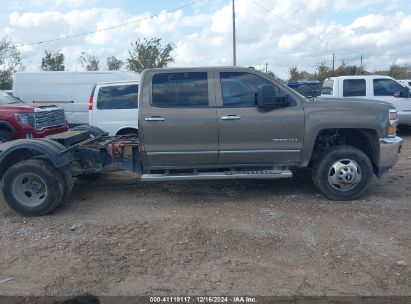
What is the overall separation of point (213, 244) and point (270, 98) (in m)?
2.35

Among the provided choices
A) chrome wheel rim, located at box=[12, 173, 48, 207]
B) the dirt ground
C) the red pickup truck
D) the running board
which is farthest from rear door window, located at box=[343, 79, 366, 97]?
chrome wheel rim, located at box=[12, 173, 48, 207]

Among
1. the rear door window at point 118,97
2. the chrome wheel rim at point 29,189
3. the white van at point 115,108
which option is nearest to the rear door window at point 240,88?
the chrome wheel rim at point 29,189

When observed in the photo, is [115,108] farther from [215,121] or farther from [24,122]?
[215,121]

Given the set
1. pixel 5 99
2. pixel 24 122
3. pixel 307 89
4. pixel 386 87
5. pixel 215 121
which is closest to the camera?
pixel 215 121

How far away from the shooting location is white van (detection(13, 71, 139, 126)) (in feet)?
47.4

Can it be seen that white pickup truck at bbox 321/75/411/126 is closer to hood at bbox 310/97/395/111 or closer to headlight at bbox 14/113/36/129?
hood at bbox 310/97/395/111

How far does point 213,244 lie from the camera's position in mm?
5016

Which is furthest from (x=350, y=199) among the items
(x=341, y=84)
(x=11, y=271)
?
(x=341, y=84)

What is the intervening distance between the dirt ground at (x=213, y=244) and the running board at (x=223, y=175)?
0.41 meters

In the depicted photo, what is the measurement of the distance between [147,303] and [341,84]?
35.8 ft

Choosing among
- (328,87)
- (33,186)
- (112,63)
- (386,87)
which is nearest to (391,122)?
(33,186)

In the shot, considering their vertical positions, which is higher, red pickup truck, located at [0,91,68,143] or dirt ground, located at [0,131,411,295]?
red pickup truck, located at [0,91,68,143]

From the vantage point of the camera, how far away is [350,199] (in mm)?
6555

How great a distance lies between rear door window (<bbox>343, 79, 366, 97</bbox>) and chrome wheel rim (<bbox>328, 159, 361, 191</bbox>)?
23.4 feet
